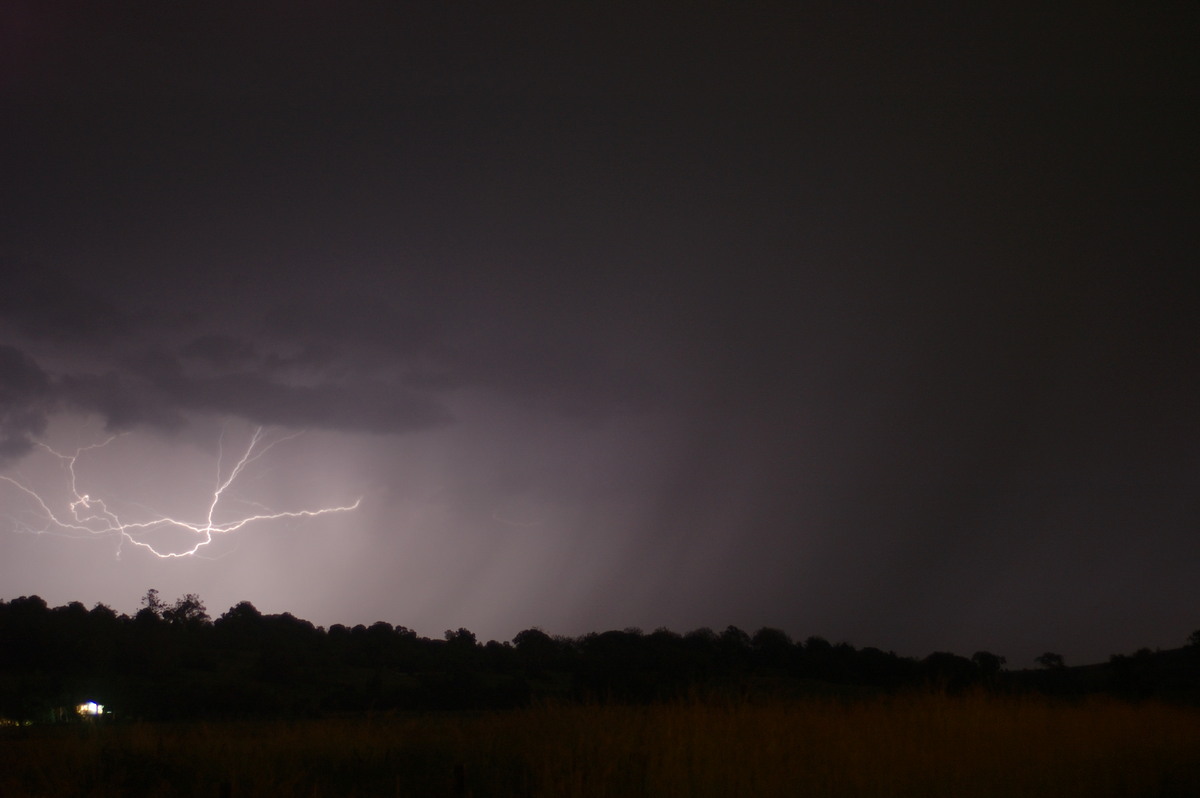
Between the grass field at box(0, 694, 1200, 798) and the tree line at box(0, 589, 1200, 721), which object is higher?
the tree line at box(0, 589, 1200, 721)

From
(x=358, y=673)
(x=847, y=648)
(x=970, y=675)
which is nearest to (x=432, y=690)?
(x=358, y=673)

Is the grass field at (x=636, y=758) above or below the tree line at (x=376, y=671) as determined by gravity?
below

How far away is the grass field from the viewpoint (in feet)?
36.9

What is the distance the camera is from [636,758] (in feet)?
38.2

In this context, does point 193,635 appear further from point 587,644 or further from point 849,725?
point 849,725

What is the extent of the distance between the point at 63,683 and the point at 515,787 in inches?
1114

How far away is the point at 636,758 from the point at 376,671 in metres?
35.1

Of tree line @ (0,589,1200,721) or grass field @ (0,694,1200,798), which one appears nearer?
grass field @ (0,694,1200,798)

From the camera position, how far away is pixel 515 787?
11258mm

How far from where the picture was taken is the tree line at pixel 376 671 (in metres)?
29.1

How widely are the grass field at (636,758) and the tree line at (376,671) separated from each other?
395cm

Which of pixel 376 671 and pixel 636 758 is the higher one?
pixel 376 671

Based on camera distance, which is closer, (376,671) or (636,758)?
(636,758)

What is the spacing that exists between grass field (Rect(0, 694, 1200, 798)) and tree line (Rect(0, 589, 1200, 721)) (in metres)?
3.95
